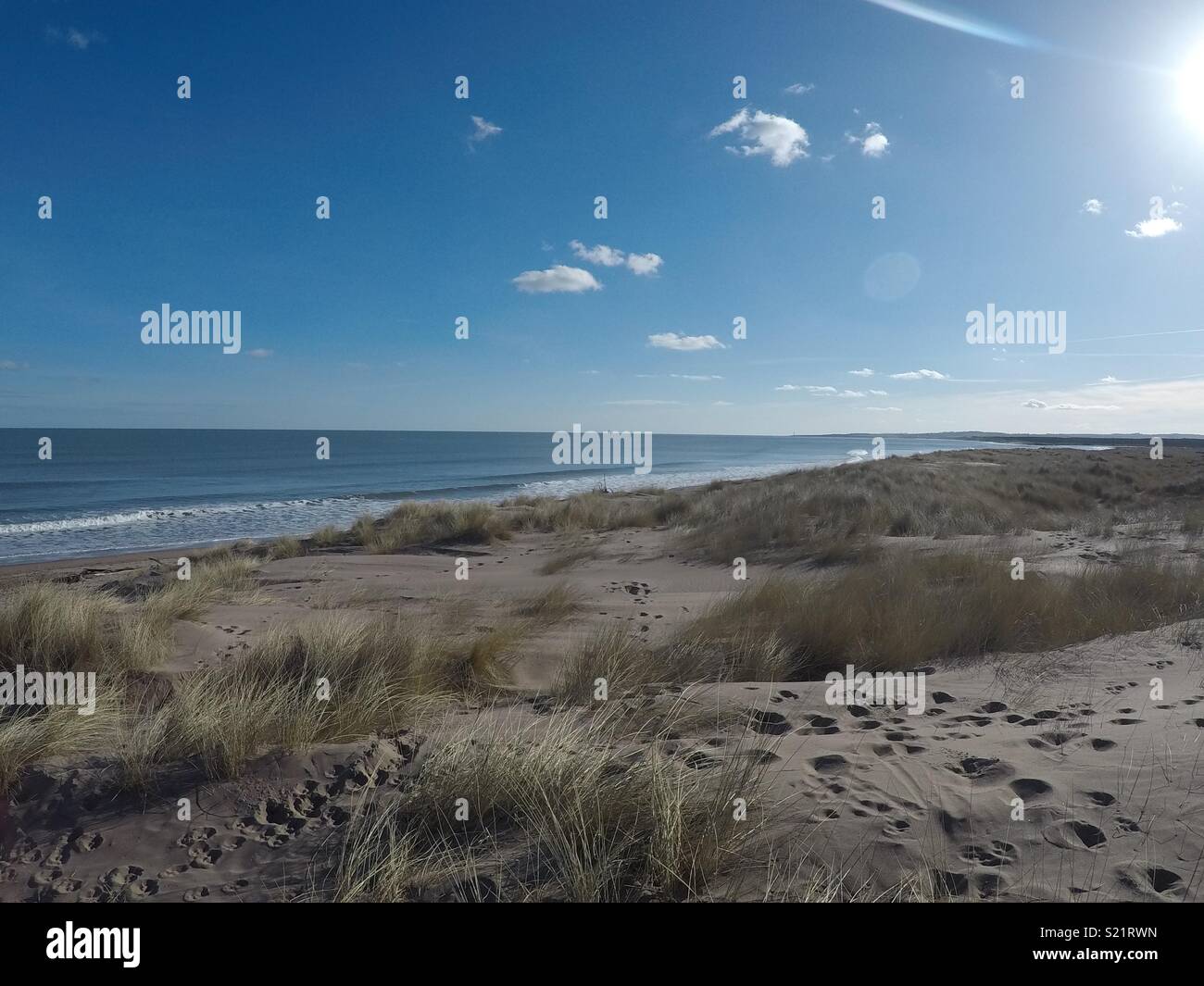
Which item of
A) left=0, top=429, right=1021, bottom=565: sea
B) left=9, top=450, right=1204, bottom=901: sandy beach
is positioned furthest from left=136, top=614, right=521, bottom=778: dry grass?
left=0, top=429, right=1021, bottom=565: sea

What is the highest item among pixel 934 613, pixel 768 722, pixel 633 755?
pixel 934 613

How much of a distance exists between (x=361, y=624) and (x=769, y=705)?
3551 millimetres

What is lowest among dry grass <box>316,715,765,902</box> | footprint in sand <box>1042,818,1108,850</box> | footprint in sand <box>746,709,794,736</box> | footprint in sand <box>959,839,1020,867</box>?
footprint in sand <box>746,709,794,736</box>

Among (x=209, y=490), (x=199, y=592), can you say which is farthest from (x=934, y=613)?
(x=209, y=490)

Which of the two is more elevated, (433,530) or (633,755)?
(433,530)

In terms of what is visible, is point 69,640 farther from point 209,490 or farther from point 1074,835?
point 209,490

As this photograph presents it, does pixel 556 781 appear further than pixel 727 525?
No

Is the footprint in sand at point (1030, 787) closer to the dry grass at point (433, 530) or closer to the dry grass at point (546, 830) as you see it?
the dry grass at point (546, 830)

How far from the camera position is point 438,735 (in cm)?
383

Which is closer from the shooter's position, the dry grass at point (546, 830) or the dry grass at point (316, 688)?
the dry grass at point (546, 830)

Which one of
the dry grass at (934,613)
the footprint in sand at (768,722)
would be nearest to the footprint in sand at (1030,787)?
the footprint in sand at (768,722)

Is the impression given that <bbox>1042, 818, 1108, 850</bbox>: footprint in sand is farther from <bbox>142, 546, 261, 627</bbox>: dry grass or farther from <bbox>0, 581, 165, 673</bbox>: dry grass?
<bbox>142, 546, 261, 627</bbox>: dry grass
